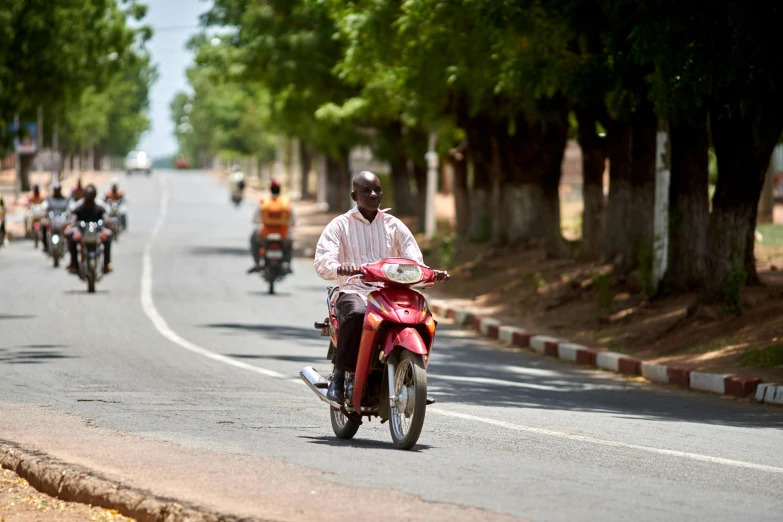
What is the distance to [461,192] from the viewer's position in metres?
39.3

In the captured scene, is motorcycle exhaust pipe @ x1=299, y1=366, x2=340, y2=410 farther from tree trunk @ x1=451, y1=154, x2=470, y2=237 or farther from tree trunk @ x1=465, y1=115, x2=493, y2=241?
tree trunk @ x1=451, y1=154, x2=470, y2=237

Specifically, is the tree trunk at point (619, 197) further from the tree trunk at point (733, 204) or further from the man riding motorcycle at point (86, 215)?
the man riding motorcycle at point (86, 215)

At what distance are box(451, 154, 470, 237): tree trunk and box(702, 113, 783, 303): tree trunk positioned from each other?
Result: 21.2 m

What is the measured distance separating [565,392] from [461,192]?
84.6 ft

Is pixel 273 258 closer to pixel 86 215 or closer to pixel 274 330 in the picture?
pixel 86 215

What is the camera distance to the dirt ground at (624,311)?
15.8 metres

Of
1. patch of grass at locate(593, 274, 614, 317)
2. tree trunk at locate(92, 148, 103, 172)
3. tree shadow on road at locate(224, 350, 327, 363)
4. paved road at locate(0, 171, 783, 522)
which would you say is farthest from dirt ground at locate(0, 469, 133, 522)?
tree trunk at locate(92, 148, 103, 172)

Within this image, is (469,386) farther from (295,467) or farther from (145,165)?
(145,165)

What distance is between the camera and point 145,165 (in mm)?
128125

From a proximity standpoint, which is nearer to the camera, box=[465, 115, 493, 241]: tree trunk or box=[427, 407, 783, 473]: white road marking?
box=[427, 407, 783, 473]: white road marking

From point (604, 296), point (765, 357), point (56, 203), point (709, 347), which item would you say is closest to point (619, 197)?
point (604, 296)

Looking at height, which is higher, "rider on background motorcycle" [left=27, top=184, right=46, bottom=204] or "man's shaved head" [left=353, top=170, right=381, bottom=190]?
"rider on background motorcycle" [left=27, top=184, right=46, bottom=204]

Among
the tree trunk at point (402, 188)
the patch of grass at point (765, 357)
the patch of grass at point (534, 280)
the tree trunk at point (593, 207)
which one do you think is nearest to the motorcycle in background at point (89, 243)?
the patch of grass at point (534, 280)

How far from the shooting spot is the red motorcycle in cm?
827
